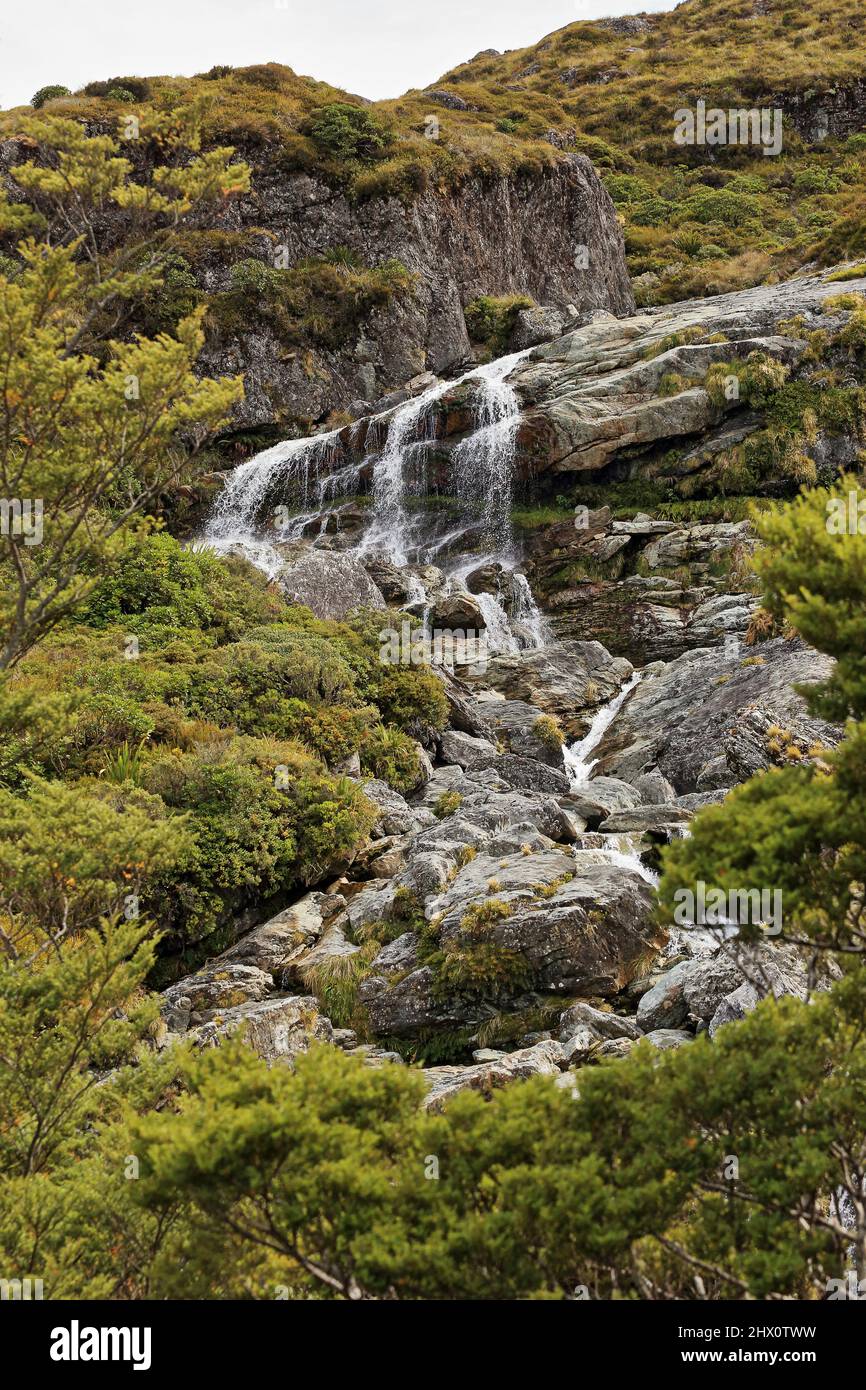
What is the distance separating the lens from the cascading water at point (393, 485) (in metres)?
30.3

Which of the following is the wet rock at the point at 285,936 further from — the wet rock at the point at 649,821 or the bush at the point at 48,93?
the bush at the point at 48,93

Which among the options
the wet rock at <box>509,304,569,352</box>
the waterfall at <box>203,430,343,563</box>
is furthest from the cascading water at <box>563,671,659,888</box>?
the wet rock at <box>509,304,569,352</box>

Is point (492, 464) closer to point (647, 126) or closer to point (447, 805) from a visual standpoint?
point (447, 805)

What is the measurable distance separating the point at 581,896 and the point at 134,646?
9511 mm

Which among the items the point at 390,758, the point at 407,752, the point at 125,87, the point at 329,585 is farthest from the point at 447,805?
the point at 125,87

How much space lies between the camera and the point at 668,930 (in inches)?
455

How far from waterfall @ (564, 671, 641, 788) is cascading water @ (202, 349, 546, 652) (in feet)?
28.8

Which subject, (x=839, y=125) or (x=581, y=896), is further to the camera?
(x=839, y=125)

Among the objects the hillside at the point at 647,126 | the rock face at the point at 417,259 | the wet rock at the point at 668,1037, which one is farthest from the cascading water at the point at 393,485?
the wet rock at the point at 668,1037

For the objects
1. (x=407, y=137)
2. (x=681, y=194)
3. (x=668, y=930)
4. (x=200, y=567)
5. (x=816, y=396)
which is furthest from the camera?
(x=681, y=194)

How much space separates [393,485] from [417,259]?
14.4 metres

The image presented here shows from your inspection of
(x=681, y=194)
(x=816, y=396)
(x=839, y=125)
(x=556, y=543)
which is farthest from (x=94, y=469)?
(x=839, y=125)

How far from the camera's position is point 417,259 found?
39844 mm
